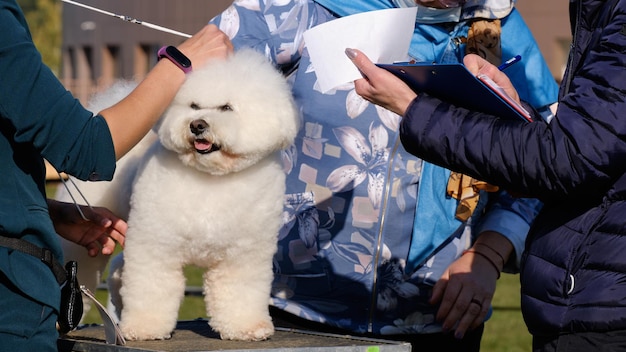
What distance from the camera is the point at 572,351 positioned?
1929mm

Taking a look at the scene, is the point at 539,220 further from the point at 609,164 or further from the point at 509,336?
the point at 509,336

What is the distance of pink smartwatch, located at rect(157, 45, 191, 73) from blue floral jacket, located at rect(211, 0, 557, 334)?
442 mm

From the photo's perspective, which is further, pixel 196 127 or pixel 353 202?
pixel 353 202

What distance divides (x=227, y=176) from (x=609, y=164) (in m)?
1.06

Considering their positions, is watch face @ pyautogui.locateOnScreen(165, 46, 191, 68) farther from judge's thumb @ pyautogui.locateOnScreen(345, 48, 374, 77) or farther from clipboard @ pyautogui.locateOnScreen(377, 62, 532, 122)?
clipboard @ pyautogui.locateOnScreen(377, 62, 532, 122)

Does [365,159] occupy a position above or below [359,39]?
below

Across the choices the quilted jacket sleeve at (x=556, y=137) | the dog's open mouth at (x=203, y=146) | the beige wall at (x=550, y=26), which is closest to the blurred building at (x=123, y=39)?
the beige wall at (x=550, y=26)

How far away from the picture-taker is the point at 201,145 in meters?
2.42

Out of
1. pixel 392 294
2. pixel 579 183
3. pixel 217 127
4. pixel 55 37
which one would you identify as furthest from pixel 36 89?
pixel 55 37

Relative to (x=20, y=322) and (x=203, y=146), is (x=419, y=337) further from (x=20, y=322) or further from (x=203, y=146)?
(x=20, y=322)

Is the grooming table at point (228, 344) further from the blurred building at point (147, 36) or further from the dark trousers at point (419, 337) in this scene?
the blurred building at point (147, 36)

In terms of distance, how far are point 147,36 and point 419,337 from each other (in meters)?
18.7

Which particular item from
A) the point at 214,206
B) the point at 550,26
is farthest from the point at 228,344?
the point at 550,26

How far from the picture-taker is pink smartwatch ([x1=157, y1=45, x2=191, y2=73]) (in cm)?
227
